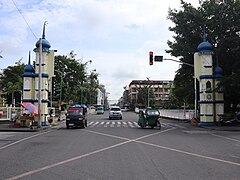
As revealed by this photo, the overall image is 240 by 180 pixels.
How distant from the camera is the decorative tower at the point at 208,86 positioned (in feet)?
101

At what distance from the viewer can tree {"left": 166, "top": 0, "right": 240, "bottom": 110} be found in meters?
30.3

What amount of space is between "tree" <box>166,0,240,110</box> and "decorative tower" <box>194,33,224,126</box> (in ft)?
3.52

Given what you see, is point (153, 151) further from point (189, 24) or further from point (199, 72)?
point (189, 24)

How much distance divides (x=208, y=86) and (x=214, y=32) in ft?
19.1

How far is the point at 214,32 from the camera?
31859 millimetres

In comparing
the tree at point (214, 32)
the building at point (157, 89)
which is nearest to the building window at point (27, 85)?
the tree at point (214, 32)

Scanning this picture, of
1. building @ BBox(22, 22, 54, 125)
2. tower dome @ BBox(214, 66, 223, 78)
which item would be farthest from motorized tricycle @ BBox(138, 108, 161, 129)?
building @ BBox(22, 22, 54, 125)

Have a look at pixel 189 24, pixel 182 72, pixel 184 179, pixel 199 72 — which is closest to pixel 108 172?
pixel 184 179

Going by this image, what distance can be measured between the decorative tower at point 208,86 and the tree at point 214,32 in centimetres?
107

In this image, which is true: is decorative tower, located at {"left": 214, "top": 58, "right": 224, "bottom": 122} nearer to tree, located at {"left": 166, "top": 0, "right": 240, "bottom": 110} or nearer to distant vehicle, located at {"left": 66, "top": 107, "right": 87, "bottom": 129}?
tree, located at {"left": 166, "top": 0, "right": 240, "bottom": 110}

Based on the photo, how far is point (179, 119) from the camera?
144 feet

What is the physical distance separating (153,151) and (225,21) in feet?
A: 73.2

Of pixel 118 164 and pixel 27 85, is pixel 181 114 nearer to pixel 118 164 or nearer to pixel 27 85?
pixel 27 85

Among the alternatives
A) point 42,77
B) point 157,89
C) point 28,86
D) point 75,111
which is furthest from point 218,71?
point 157,89
